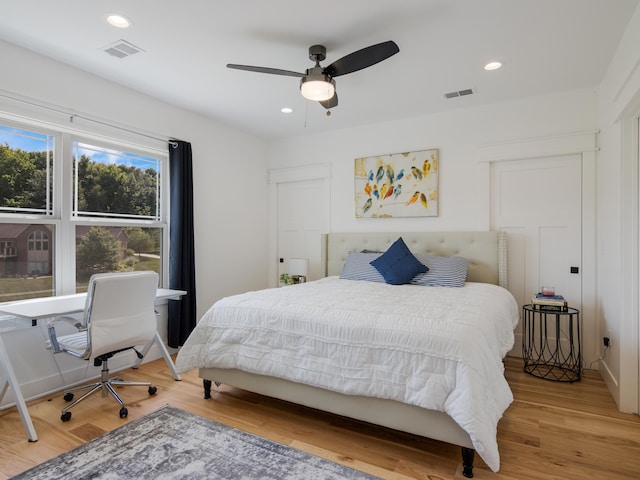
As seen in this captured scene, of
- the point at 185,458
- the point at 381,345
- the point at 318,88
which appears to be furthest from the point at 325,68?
the point at 185,458

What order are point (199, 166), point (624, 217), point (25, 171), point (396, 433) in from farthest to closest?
point (199, 166) → point (25, 171) → point (624, 217) → point (396, 433)

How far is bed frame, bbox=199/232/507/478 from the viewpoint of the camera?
194 centimetres

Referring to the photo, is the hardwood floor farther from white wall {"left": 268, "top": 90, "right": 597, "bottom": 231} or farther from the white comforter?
white wall {"left": 268, "top": 90, "right": 597, "bottom": 231}

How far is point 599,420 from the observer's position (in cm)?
246

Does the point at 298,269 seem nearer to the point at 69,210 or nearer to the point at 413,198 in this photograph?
the point at 413,198

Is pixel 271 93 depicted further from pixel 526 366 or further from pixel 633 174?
pixel 526 366

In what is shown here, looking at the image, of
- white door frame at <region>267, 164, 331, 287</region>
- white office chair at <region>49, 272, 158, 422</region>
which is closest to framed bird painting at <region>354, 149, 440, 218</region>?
white door frame at <region>267, 164, 331, 287</region>

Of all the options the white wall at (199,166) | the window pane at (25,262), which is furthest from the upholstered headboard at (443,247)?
the window pane at (25,262)

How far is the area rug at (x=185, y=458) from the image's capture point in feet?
6.22

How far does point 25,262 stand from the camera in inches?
114

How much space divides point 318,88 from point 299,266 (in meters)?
2.59

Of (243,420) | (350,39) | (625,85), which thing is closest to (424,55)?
(350,39)

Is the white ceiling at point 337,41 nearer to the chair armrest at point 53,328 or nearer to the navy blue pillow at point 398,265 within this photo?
the navy blue pillow at point 398,265

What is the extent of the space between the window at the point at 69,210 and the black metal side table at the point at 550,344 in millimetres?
3914
